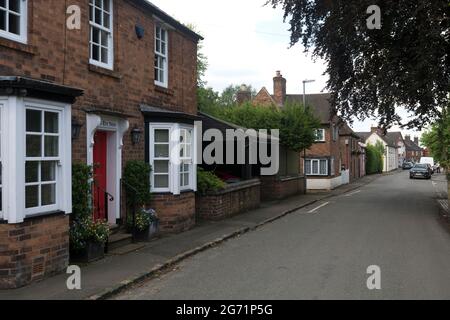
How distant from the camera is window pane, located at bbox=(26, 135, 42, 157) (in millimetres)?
7709

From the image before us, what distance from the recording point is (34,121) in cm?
779

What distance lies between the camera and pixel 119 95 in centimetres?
1160

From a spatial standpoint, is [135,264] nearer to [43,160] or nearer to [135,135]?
[43,160]

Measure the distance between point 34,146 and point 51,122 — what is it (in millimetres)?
567

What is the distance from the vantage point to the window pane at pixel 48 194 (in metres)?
8.06

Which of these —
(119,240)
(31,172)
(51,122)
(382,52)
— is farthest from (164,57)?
(382,52)

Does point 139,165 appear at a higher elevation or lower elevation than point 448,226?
higher

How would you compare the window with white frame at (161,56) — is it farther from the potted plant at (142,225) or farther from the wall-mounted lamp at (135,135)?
the potted plant at (142,225)

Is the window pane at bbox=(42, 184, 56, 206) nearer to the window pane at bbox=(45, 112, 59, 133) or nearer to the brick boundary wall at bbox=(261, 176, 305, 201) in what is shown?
the window pane at bbox=(45, 112, 59, 133)

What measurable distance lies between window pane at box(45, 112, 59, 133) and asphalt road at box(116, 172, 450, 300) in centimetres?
292
